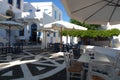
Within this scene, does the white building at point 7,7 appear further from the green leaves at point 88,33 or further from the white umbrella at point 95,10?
the white umbrella at point 95,10

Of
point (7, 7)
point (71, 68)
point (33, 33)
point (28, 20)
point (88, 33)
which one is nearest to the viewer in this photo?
point (71, 68)

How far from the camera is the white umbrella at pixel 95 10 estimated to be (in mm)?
4492

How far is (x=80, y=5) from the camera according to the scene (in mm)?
4547

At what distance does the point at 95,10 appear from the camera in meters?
5.04

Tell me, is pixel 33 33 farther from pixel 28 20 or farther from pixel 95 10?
pixel 95 10

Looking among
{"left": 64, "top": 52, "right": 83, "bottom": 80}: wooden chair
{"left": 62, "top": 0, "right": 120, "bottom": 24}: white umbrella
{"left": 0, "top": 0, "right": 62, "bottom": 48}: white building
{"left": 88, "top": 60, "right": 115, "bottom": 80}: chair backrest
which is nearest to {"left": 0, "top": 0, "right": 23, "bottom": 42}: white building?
{"left": 0, "top": 0, "right": 62, "bottom": 48}: white building

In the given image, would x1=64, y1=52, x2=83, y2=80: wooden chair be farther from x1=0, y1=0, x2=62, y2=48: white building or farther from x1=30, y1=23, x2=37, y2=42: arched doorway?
x1=30, y1=23, x2=37, y2=42: arched doorway

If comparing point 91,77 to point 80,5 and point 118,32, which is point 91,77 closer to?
point 80,5

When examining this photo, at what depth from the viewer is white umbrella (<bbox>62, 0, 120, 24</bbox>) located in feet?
14.7

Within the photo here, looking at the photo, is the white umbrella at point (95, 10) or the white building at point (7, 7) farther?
the white building at point (7, 7)

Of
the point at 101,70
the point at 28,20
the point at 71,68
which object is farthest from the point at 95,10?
the point at 28,20

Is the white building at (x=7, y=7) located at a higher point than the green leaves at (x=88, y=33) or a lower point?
higher

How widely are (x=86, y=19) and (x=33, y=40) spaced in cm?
1895

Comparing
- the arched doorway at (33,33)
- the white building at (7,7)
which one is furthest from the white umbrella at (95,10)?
the arched doorway at (33,33)
